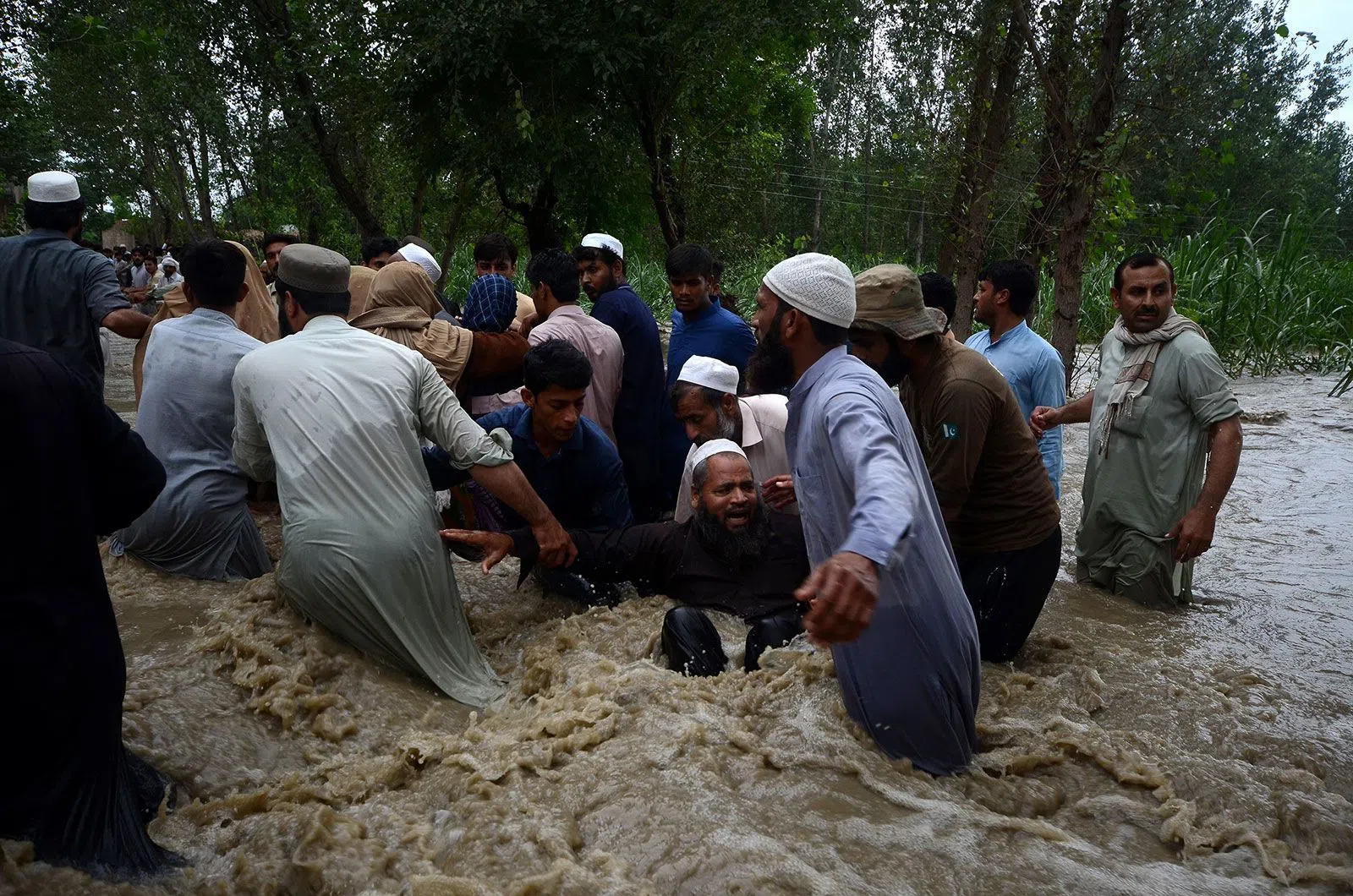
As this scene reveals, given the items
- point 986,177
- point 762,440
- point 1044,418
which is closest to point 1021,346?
point 1044,418

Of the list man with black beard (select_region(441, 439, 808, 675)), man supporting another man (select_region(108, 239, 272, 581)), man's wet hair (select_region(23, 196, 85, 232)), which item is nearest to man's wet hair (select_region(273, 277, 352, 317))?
man supporting another man (select_region(108, 239, 272, 581))

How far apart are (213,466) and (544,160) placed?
6052 millimetres

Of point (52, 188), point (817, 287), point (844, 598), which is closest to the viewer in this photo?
point (844, 598)

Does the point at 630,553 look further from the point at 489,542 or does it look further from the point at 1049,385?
the point at 1049,385

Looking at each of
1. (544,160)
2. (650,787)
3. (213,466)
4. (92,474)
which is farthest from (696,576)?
(544,160)

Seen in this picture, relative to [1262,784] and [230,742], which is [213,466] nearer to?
[230,742]

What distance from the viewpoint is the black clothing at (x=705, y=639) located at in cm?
398

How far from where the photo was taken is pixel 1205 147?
719cm

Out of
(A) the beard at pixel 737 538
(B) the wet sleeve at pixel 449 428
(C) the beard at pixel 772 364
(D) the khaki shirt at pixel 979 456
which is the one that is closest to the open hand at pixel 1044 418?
(D) the khaki shirt at pixel 979 456

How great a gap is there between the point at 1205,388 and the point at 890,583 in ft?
8.71

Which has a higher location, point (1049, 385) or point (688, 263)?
point (688, 263)

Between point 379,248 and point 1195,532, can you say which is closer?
point 1195,532

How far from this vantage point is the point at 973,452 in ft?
11.6

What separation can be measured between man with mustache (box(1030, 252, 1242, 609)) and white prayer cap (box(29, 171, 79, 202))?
16.1 ft
